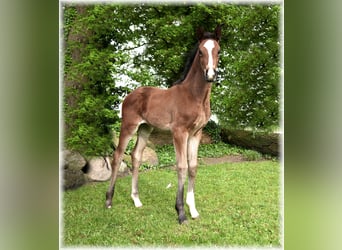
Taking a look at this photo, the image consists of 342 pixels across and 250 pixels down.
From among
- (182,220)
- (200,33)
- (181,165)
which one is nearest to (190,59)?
(200,33)

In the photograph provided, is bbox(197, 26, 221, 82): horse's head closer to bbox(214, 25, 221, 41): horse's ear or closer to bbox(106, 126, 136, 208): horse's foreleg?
bbox(214, 25, 221, 41): horse's ear

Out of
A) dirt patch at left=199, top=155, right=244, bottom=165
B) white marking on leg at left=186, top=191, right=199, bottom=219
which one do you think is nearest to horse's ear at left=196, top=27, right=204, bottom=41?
dirt patch at left=199, top=155, right=244, bottom=165

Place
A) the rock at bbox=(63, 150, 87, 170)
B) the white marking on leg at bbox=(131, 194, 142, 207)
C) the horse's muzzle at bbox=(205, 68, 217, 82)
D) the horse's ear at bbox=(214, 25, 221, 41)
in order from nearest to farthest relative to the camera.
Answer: the horse's muzzle at bbox=(205, 68, 217, 82) → the horse's ear at bbox=(214, 25, 221, 41) → the rock at bbox=(63, 150, 87, 170) → the white marking on leg at bbox=(131, 194, 142, 207)

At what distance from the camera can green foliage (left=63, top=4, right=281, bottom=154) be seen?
270cm

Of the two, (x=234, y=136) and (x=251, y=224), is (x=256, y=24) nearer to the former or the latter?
(x=234, y=136)

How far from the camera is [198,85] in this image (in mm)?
2674

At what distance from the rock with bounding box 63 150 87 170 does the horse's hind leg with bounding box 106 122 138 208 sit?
22 centimetres

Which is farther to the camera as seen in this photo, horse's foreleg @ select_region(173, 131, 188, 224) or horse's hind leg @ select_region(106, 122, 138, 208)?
horse's hind leg @ select_region(106, 122, 138, 208)

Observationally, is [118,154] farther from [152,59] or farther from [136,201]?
[152,59]

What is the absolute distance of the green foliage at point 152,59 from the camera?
2.70m

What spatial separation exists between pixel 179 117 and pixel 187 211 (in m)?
0.66

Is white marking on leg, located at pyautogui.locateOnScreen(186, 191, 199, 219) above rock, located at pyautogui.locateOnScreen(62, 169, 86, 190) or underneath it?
underneath
